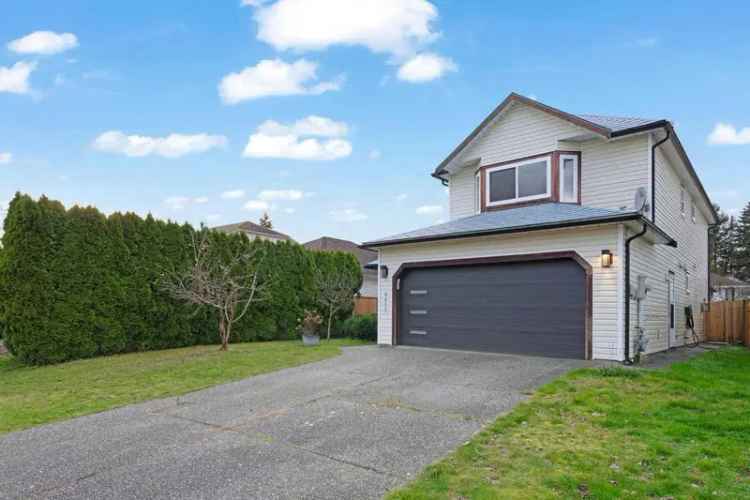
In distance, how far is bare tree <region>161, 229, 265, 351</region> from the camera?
38.8ft

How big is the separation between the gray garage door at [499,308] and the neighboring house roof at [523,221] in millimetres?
908

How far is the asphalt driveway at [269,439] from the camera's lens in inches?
150

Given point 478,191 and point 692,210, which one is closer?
point 478,191

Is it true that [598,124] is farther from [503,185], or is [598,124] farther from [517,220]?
[517,220]

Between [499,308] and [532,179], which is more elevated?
[532,179]

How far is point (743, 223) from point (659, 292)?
4501 cm

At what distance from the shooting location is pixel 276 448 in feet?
15.3

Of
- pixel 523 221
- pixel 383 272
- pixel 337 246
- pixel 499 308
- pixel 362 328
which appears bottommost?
pixel 362 328

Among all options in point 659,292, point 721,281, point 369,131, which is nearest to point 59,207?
point 369,131

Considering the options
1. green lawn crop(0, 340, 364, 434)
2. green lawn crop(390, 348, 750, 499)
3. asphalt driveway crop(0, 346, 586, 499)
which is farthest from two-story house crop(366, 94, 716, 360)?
green lawn crop(0, 340, 364, 434)

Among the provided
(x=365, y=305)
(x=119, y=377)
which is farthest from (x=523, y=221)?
(x=365, y=305)

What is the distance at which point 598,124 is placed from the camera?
1165 centimetres

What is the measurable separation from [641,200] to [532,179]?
2776mm

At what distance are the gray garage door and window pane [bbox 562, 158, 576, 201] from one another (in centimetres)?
292
